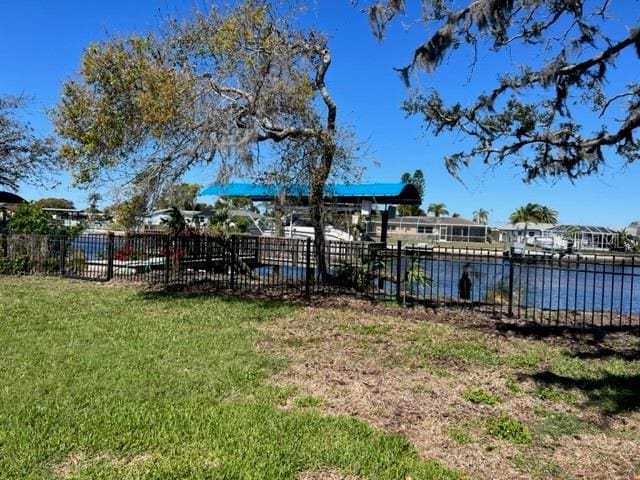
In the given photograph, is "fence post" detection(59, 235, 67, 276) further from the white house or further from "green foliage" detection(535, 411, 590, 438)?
"green foliage" detection(535, 411, 590, 438)

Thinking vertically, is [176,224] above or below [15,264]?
above

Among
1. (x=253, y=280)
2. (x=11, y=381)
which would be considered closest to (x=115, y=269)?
(x=253, y=280)

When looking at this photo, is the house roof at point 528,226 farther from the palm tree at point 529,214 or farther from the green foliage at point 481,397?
the green foliage at point 481,397

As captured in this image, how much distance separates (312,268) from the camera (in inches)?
475

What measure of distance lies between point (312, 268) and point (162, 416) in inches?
321

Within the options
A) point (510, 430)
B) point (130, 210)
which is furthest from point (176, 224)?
point (510, 430)

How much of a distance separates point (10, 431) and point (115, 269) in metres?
11.3

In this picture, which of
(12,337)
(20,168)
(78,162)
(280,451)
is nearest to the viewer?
(280,451)

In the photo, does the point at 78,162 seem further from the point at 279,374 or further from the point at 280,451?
the point at 280,451

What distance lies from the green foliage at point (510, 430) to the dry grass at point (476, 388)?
35mm

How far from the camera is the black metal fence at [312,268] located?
10.0 m

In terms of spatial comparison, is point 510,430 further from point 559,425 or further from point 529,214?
point 529,214

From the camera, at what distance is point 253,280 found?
42.3 feet

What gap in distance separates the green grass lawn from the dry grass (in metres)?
0.34
